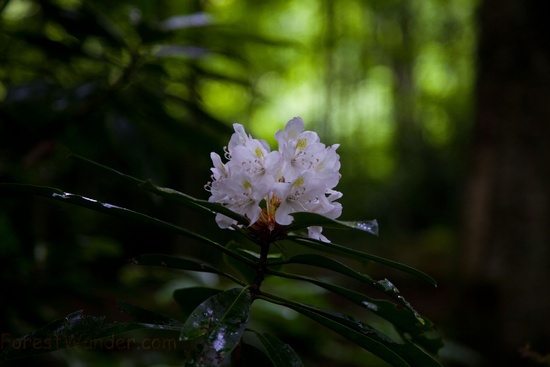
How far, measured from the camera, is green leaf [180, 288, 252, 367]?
737mm

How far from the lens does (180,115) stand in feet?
13.6

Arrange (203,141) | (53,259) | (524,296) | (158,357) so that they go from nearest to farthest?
(203,141), (53,259), (158,357), (524,296)

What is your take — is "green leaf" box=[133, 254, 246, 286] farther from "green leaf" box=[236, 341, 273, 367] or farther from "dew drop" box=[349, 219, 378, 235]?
"dew drop" box=[349, 219, 378, 235]

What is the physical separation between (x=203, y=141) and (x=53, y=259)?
0.62 m

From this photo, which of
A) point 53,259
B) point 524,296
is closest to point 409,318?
point 53,259

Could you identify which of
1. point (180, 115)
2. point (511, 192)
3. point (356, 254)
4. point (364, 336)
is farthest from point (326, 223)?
point (180, 115)

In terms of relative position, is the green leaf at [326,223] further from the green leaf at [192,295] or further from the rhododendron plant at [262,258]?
the green leaf at [192,295]

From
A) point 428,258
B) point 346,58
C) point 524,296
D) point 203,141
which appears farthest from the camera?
point 346,58

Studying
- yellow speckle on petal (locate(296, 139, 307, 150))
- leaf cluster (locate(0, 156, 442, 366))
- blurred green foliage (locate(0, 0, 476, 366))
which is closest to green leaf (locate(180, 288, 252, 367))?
leaf cluster (locate(0, 156, 442, 366))

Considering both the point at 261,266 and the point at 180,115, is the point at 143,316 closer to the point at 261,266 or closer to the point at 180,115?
the point at 261,266

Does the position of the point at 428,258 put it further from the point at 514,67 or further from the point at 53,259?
the point at 53,259

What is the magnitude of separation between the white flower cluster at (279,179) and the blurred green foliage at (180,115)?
61 centimetres

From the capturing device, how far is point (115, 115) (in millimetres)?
1650

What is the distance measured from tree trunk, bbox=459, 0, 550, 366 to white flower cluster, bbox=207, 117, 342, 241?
97.9 inches
